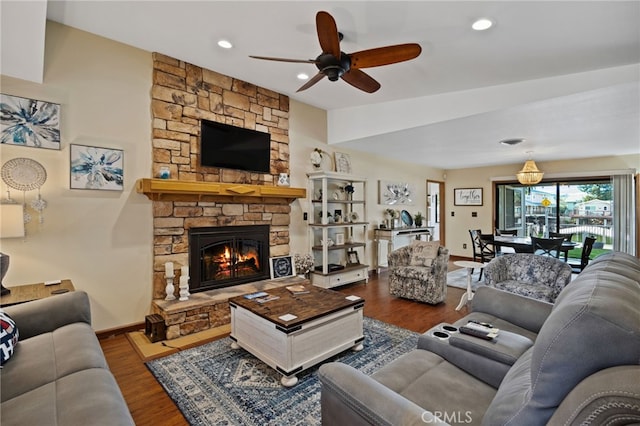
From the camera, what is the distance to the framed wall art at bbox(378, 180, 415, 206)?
6.53 m

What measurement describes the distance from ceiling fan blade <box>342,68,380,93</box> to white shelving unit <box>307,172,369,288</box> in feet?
6.77

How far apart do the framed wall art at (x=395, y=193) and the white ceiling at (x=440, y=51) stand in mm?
2015

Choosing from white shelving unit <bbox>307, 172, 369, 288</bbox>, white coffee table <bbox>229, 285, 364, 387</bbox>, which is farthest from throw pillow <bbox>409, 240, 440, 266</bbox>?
white coffee table <bbox>229, 285, 364, 387</bbox>

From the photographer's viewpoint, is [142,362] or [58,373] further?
[142,362]

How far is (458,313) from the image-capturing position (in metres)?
3.86

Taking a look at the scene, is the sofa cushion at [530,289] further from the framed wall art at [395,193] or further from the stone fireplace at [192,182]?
the framed wall art at [395,193]

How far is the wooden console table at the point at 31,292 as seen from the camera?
229cm

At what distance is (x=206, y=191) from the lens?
3.57 metres

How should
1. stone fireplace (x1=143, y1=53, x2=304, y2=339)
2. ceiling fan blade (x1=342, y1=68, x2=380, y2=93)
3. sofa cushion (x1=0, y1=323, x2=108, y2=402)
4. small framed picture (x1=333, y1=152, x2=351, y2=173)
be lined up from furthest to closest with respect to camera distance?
small framed picture (x1=333, y1=152, x2=351, y2=173) < stone fireplace (x1=143, y1=53, x2=304, y2=339) < ceiling fan blade (x1=342, y1=68, x2=380, y2=93) < sofa cushion (x1=0, y1=323, x2=108, y2=402)

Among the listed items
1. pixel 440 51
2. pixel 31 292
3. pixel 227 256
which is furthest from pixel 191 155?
pixel 440 51

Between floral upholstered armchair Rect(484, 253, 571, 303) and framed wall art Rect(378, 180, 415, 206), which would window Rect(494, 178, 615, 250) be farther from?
floral upholstered armchair Rect(484, 253, 571, 303)

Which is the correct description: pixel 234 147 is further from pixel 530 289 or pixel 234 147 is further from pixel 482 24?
pixel 530 289

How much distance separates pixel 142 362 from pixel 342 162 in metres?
4.13

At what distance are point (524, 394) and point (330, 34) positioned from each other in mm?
2242
